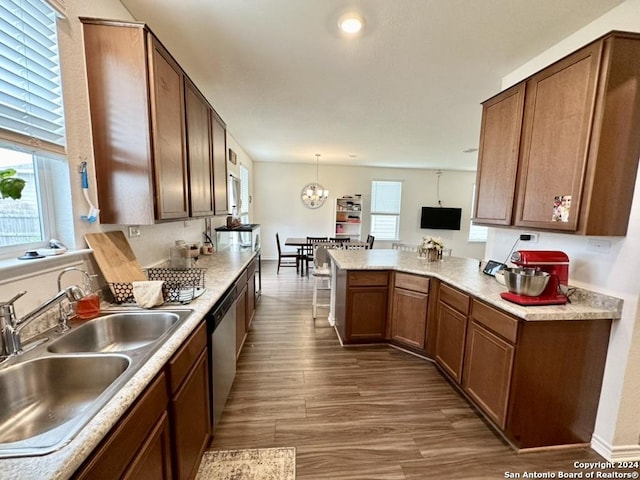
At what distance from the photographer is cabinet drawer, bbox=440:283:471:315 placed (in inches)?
80.4

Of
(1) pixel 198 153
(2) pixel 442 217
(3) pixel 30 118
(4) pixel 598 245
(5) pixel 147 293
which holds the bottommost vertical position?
(5) pixel 147 293

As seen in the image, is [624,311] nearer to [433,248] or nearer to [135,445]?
[433,248]

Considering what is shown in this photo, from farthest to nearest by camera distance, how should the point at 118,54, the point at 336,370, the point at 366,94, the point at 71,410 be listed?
the point at 366,94 < the point at 336,370 < the point at 118,54 < the point at 71,410

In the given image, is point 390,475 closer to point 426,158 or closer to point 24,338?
point 24,338

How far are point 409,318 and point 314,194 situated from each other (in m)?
4.99

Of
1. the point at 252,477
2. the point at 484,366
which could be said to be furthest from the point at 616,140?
the point at 252,477

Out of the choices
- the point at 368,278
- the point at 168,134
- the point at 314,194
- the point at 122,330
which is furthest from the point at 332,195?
the point at 122,330

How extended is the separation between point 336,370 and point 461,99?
3.03m

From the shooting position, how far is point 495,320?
68.2 inches

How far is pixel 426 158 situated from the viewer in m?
5.97

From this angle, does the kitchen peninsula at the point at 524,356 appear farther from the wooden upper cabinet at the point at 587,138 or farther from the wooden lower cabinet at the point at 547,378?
the wooden upper cabinet at the point at 587,138

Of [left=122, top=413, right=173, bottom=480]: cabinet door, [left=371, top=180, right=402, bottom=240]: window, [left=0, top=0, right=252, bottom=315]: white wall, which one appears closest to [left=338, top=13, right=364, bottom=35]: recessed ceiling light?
[left=0, top=0, right=252, bottom=315]: white wall

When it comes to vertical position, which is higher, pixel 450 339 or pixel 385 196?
pixel 385 196

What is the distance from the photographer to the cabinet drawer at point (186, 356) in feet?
3.61
